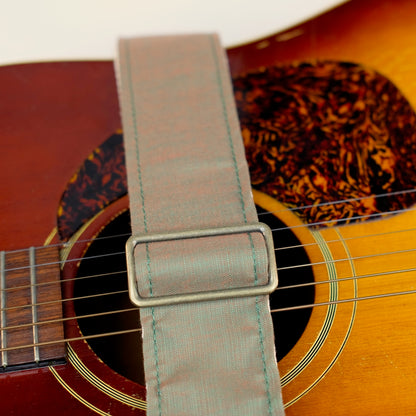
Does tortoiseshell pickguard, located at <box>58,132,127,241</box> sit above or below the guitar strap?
above

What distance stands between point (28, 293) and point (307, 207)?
1.10 feet

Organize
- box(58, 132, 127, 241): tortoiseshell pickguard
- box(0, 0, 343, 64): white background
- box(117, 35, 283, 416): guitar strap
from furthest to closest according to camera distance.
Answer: box(0, 0, 343, 64): white background, box(58, 132, 127, 241): tortoiseshell pickguard, box(117, 35, 283, 416): guitar strap

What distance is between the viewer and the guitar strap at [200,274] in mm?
493

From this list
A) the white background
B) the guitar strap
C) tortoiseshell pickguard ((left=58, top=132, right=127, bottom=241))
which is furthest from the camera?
the white background

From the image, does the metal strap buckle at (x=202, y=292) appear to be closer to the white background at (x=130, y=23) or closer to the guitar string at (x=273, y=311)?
the guitar string at (x=273, y=311)

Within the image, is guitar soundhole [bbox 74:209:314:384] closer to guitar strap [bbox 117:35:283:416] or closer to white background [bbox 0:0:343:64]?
guitar strap [bbox 117:35:283:416]

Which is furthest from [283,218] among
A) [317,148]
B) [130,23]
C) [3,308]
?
[130,23]

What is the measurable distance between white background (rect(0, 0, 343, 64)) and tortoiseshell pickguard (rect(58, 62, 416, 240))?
0.21 m

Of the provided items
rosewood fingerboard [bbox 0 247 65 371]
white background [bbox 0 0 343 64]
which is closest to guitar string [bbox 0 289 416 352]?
rosewood fingerboard [bbox 0 247 65 371]

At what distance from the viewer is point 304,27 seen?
2.42 ft

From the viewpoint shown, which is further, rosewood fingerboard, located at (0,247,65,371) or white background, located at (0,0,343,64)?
white background, located at (0,0,343,64)

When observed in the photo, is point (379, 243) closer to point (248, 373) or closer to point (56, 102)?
point (248, 373)

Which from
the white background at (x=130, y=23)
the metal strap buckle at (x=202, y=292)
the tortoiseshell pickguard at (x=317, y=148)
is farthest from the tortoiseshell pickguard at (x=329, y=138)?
the white background at (x=130, y=23)

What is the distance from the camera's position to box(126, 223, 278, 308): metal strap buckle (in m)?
0.50
